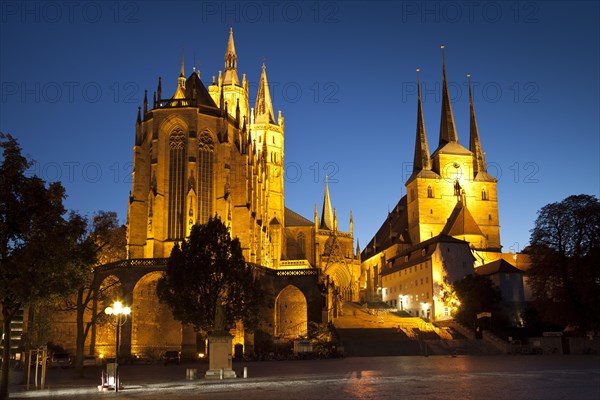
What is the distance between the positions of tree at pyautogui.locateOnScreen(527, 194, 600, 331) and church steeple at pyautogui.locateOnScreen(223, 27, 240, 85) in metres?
56.6

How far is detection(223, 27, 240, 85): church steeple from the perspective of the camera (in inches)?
3863

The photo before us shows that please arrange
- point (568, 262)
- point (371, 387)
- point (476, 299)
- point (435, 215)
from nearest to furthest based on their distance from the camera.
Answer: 1. point (371, 387)
2. point (568, 262)
3. point (476, 299)
4. point (435, 215)

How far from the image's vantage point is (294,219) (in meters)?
97.4

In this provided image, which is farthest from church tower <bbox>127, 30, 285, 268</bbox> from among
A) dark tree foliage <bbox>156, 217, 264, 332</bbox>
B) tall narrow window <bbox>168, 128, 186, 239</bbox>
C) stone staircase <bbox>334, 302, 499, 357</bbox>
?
dark tree foliage <bbox>156, 217, 264, 332</bbox>

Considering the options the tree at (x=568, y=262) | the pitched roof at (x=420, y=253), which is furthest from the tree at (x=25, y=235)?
the pitched roof at (x=420, y=253)

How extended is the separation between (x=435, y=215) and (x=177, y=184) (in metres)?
55.8

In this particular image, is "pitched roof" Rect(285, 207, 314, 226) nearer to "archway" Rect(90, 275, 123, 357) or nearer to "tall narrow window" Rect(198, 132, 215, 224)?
"tall narrow window" Rect(198, 132, 215, 224)

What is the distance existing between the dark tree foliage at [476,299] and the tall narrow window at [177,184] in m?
27.9

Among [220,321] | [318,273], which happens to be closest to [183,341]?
[318,273]

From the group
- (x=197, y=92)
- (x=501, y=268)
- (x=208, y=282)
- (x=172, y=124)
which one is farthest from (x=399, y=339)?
(x=197, y=92)

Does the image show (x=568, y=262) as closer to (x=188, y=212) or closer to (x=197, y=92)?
(x=188, y=212)

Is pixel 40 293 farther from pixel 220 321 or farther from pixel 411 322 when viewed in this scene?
pixel 411 322

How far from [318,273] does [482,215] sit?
55786 millimetres

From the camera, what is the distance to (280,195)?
9294 cm
